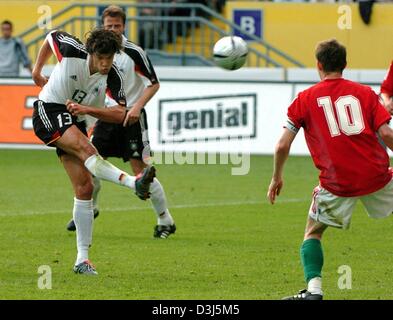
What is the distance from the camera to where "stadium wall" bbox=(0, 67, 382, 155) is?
783 inches

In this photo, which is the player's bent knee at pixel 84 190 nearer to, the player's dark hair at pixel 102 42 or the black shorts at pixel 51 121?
the black shorts at pixel 51 121

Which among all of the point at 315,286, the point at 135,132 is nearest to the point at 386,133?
the point at 315,286

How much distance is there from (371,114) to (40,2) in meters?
18.1

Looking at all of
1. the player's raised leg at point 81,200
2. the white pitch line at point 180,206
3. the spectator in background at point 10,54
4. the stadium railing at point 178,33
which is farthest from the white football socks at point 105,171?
the stadium railing at point 178,33

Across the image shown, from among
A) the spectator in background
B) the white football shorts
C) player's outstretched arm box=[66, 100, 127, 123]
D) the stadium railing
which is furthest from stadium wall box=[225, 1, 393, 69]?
the white football shorts

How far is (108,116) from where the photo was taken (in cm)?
1010

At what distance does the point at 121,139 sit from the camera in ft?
40.8

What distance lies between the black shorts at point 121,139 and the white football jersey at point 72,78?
2.13m

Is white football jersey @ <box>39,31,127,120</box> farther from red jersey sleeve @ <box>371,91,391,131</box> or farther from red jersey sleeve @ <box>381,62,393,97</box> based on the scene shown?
red jersey sleeve @ <box>381,62,393,97</box>

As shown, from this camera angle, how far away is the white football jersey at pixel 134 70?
476 inches

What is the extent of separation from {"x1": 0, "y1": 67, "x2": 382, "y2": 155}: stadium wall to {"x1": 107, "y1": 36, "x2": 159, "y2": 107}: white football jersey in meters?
7.26

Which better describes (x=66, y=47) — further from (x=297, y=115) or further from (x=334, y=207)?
(x=334, y=207)

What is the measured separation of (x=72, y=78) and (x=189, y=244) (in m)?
2.44
